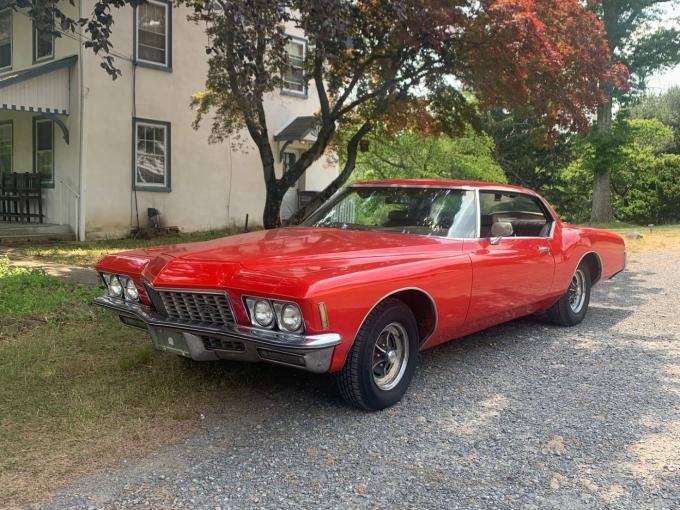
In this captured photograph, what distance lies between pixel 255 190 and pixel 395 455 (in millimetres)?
13857

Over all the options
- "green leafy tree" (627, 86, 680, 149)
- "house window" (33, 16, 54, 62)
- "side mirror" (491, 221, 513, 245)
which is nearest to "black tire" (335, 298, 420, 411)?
"side mirror" (491, 221, 513, 245)

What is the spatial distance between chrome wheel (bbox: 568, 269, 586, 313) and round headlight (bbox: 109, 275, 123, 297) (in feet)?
14.4

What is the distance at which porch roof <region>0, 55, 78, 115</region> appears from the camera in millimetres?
11969

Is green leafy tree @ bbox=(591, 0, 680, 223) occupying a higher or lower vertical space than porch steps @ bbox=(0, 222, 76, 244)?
higher

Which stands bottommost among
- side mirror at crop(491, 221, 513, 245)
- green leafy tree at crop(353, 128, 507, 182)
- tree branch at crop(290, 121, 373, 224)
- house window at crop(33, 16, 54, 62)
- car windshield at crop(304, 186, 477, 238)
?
side mirror at crop(491, 221, 513, 245)

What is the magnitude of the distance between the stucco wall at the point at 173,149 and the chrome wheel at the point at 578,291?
33.9ft

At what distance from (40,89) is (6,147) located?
11.2 ft

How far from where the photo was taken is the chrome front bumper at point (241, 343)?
3320 millimetres

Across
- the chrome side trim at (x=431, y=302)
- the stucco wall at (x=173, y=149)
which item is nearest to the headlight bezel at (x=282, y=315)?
the chrome side trim at (x=431, y=302)

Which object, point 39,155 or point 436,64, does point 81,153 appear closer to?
point 39,155

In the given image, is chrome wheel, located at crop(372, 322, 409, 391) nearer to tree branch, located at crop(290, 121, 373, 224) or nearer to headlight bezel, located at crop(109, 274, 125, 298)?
headlight bezel, located at crop(109, 274, 125, 298)

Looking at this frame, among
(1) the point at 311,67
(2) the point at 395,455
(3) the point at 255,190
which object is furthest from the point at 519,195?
(3) the point at 255,190

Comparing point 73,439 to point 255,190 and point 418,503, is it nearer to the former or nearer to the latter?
point 418,503

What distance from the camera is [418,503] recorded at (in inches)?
112
